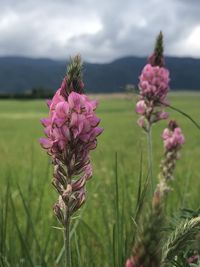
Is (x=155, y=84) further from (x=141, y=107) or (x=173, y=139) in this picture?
(x=173, y=139)

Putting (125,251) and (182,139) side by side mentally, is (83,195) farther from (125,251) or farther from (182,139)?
(182,139)

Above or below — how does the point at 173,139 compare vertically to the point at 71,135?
below

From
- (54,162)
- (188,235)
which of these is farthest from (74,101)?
(188,235)

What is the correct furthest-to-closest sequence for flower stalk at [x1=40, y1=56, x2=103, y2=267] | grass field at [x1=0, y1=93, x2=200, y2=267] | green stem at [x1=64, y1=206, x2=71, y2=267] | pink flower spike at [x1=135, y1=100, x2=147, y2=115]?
pink flower spike at [x1=135, y1=100, x2=147, y2=115]
grass field at [x1=0, y1=93, x2=200, y2=267]
flower stalk at [x1=40, y1=56, x2=103, y2=267]
green stem at [x1=64, y1=206, x2=71, y2=267]

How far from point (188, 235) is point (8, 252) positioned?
7.25 ft

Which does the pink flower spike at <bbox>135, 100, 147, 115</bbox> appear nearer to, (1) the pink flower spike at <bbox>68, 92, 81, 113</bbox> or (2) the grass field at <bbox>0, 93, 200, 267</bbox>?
(2) the grass field at <bbox>0, 93, 200, 267</bbox>

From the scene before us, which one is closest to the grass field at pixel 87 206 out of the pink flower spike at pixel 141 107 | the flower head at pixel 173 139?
the pink flower spike at pixel 141 107

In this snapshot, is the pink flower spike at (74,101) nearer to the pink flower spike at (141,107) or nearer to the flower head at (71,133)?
the flower head at (71,133)

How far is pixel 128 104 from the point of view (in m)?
4.04

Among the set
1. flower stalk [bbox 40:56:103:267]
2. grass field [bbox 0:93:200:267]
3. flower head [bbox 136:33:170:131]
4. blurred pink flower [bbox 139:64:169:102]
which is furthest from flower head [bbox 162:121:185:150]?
flower stalk [bbox 40:56:103:267]

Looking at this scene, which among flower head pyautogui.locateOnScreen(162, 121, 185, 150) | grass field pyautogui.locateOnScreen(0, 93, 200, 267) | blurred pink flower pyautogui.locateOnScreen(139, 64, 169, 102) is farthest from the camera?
flower head pyautogui.locateOnScreen(162, 121, 185, 150)

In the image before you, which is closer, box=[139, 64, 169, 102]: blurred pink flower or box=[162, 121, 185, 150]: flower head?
box=[139, 64, 169, 102]: blurred pink flower

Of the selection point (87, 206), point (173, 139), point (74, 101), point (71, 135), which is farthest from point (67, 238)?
point (87, 206)

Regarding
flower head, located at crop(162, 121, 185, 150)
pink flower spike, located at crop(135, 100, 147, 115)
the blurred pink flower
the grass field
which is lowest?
the grass field
